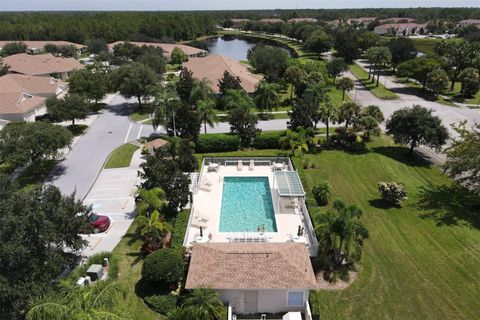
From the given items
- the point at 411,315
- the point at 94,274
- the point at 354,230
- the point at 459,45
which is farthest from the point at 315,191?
the point at 459,45

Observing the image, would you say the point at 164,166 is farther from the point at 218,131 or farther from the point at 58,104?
the point at 58,104

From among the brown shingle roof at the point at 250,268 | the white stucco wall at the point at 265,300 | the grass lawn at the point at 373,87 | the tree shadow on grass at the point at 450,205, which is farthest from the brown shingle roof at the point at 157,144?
the grass lawn at the point at 373,87

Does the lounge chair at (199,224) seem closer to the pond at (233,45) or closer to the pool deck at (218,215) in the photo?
the pool deck at (218,215)

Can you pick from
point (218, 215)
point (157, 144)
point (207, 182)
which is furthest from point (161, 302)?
point (157, 144)

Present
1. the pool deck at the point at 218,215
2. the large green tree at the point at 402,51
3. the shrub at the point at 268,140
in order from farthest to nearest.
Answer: the large green tree at the point at 402,51 < the shrub at the point at 268,140 < the pool deck at the point at 218,215

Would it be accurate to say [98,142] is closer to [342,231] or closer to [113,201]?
[113,201]

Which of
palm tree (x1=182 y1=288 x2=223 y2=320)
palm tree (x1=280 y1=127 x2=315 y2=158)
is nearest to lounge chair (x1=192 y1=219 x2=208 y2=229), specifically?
palm tree (x1=182 y1=288 x2=223 y2=320)
